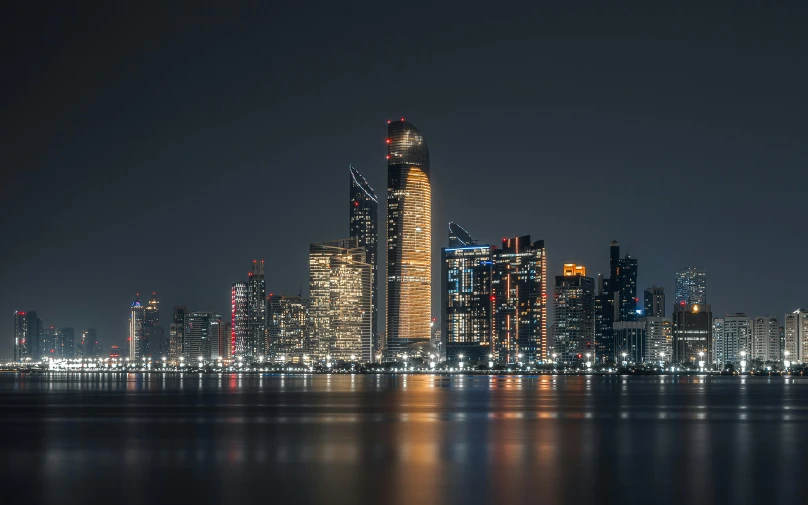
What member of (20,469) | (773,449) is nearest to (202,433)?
(20,469)

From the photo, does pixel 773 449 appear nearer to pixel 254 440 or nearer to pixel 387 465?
pixel 387 465

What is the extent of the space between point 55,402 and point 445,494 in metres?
86.7

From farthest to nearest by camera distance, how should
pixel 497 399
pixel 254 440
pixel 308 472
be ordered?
pixel 497 399
pixel 254 440
pixel 308 472

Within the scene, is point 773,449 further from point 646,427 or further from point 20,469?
point 20,469

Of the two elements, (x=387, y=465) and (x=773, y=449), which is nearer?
(x=387, y=465)

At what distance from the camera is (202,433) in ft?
224

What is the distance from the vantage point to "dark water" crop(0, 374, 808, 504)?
40.0m

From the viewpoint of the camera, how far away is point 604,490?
40.4 meters

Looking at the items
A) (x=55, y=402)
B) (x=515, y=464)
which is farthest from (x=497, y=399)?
(x=515, y=464)

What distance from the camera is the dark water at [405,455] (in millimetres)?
40000

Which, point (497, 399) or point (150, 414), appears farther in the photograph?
point (497, 399)

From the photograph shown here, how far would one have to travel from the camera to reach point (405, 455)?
5306cm

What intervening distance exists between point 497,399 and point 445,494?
7928 centimetres

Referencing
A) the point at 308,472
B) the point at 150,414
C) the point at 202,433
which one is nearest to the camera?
the point at 308,472
